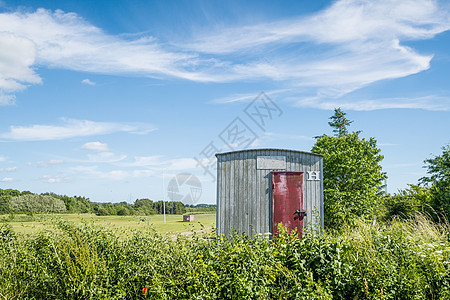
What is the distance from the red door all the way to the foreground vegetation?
12.8 ft

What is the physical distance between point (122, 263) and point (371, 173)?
11443 mm

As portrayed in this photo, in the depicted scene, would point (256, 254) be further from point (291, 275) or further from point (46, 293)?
point (46, 293)

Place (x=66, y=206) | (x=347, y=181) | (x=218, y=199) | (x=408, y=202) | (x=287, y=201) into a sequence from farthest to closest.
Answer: (x=66, y=206), (x=408, y=202), (x=347, y=181), (x=218, y=199), (x=287, y=201)

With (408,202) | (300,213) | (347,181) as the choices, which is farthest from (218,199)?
(408,202)

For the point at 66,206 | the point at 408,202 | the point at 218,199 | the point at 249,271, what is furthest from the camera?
the point at 66,206

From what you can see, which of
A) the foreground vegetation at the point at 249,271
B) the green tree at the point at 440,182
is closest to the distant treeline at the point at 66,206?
the foreground vegetation at the point at 249,271

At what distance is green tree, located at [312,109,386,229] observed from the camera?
12.4 meters

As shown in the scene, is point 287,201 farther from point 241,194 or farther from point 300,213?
point 241,194

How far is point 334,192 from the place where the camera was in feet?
40.8

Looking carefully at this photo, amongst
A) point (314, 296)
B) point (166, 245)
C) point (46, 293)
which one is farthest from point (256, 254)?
point (46, 293)

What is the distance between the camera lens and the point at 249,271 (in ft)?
12.4

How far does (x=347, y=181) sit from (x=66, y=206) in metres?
21.6

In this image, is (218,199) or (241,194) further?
(218,199)

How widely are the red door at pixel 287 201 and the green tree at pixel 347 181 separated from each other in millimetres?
3912
